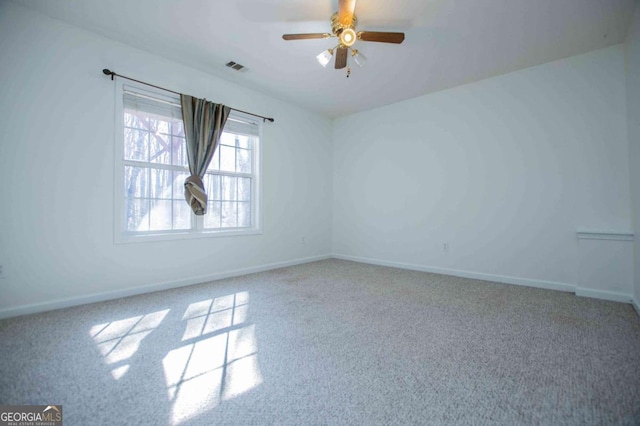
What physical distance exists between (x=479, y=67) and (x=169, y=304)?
4.40m

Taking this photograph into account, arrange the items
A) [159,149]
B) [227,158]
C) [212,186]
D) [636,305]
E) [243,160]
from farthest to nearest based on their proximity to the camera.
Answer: [243,160]
[227,158]
[212,186]
[159,149]
[636,305]

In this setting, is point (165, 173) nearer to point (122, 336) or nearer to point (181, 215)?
point (181, 215)

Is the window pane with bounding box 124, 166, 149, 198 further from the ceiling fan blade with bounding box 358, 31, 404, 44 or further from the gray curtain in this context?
the ceiling fan blade with bounding box 358, 31, 404, 44

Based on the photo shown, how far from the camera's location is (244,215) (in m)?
4.16

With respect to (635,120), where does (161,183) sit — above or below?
below

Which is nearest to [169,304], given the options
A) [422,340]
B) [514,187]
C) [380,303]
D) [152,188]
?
[152,188]

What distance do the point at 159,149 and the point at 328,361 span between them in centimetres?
298

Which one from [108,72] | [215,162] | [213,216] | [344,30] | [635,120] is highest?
[344,30]

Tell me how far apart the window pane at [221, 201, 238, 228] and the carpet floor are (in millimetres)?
1266

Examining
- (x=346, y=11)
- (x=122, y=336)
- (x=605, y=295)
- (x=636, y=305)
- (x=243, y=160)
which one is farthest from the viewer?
(x=243, y=160)

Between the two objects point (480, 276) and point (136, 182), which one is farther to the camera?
point (480, 276)

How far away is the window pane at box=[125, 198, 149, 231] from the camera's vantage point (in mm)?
3047

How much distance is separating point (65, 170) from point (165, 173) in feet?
2.92

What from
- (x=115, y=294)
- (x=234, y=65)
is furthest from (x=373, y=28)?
(x=115, y=294)
